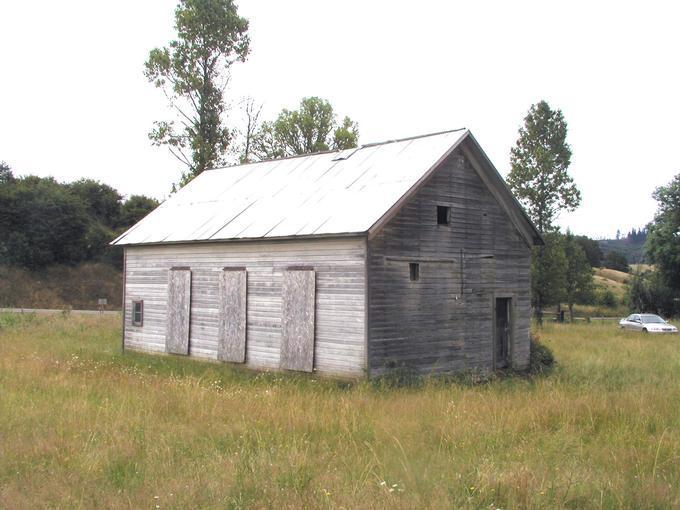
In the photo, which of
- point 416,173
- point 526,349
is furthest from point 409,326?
point 526,349

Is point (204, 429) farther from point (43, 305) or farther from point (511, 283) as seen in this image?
point (43, 305)

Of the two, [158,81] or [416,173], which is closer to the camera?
[416,173]

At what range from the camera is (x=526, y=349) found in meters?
19.1

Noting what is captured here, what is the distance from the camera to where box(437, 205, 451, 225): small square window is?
55.2 ft

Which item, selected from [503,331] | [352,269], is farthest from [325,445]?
[503,331]

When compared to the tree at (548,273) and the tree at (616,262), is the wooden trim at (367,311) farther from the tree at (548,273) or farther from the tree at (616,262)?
the tree at (616,262)

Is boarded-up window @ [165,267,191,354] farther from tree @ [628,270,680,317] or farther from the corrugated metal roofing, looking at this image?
tree @ [628,270,680,317]

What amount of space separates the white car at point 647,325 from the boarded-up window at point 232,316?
22445 mm

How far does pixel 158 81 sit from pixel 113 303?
1946 centimetres

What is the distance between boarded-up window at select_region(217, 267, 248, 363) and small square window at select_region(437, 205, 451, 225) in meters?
5.08

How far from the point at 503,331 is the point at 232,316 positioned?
7248 mm

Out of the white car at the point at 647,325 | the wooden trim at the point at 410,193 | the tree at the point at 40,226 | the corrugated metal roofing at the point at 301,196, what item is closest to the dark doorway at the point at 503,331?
the wooden trim at the point at 410,193

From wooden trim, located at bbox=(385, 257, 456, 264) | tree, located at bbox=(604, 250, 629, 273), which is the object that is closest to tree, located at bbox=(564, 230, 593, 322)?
wooden trim, located at bbox=(385, 257, 456, 264)

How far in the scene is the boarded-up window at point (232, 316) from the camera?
1744 cm
